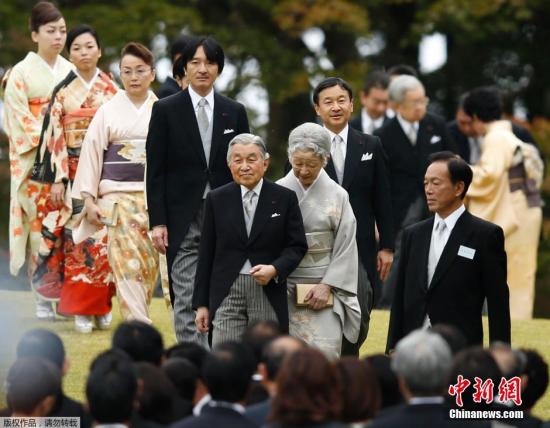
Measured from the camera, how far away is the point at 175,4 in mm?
21344

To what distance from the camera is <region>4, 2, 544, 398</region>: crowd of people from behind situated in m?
8.17

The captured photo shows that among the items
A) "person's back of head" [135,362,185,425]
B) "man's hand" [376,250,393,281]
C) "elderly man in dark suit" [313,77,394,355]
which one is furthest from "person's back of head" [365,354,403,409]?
"man's hand" [376,250,393,281]

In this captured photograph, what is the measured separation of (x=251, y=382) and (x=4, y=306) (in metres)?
5.89

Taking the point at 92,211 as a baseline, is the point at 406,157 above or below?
above

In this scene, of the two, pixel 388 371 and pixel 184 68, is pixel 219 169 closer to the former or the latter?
pixel 184 68

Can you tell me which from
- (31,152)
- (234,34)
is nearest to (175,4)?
(234,34)

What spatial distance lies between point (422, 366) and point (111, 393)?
4.06 ft

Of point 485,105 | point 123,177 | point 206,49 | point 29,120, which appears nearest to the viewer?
point 206,49

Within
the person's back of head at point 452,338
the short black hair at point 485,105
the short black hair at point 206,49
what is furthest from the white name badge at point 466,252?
the short black hair at point 485,105

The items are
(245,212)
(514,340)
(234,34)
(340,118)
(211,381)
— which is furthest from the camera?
(234,34)

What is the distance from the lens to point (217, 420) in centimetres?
589

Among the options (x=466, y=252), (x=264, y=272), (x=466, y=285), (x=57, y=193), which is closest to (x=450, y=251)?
(x=466, y=252)

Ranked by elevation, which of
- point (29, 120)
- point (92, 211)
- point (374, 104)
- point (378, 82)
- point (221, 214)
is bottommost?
point (221, 214)

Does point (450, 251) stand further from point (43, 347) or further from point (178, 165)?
point (43, 347)
